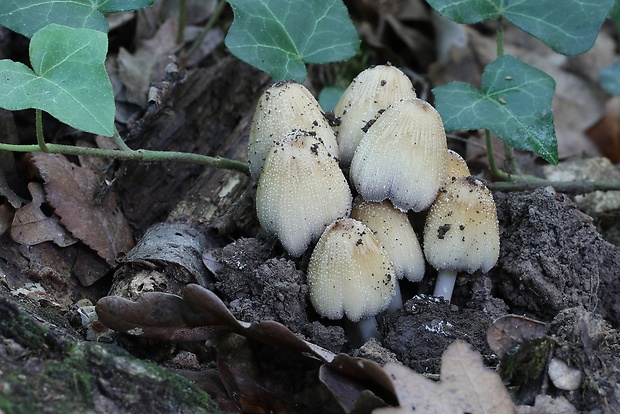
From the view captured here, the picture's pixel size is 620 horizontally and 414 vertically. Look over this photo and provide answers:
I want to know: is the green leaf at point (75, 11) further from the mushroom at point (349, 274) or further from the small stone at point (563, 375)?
the small stone at point (563, 375)

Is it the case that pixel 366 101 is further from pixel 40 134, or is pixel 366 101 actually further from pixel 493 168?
pixel 40 134

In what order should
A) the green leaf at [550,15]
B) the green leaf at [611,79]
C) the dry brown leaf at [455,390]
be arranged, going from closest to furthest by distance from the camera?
1. the dry brown leaf at [455,390]
2. the green leaf at [550,15]
3. the green leaf at [611,79]

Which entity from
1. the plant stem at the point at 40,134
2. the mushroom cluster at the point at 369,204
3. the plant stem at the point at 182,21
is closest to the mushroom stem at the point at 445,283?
the mushroom cluster at the point at 369,204

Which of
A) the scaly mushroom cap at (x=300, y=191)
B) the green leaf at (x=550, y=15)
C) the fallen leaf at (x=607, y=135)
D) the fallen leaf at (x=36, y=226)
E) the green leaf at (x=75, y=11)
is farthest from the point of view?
the fallen leaf at (x=607, y=135)

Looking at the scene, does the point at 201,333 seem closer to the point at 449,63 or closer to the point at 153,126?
the point at 153,126

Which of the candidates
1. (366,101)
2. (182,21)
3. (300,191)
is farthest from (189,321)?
(182,21)

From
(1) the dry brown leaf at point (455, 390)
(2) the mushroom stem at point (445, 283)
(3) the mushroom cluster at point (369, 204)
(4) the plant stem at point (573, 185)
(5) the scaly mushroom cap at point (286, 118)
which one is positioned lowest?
(4) the plant stem at point (573, 185)

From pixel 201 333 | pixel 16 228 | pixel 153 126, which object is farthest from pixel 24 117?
pixel 201 333
